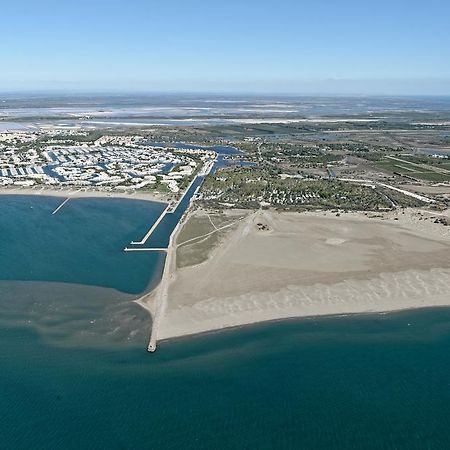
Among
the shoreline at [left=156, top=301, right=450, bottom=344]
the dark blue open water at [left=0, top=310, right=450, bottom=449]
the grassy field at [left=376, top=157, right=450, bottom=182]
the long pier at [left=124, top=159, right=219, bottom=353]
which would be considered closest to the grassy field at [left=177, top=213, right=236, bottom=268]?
the long pier at [left=124, top=159, right=219, bottom=353]

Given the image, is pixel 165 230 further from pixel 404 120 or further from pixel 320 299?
pixel 404 120

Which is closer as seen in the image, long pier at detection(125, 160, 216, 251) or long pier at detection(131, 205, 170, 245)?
long pier at detection(131, 205, 170, 245)

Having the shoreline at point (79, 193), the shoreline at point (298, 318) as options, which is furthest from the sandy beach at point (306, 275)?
the shoreline at point (79, 193)

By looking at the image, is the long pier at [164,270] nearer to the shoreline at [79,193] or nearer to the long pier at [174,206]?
the long pier at [174,206]

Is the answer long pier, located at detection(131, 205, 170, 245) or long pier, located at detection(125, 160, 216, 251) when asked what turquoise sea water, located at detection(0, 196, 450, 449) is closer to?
long pier, located at detection(131, 205, 170, 245)

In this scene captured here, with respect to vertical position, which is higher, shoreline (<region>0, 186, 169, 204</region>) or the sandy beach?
the sandy beach

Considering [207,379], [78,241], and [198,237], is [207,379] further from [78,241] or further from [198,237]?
[78,241]
